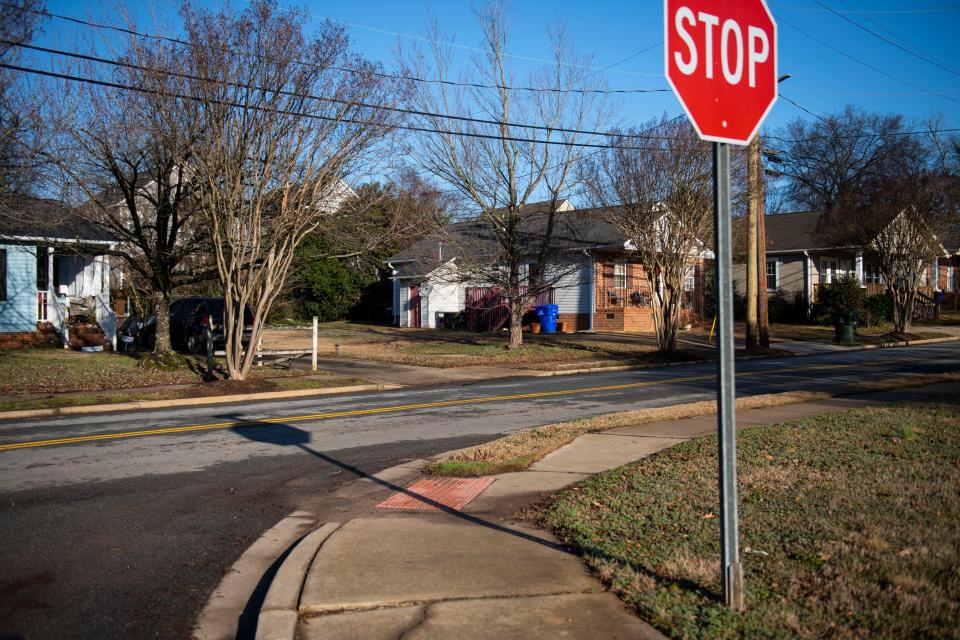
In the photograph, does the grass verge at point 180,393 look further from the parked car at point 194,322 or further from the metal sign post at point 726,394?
the metal sign post at point 726,394

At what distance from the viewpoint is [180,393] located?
1550 centimetres

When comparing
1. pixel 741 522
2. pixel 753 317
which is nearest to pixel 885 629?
pixel 741 522

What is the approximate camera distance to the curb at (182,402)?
1337 cm

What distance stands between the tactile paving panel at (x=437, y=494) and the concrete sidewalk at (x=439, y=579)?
39 mm

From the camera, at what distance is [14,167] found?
15.9 meters

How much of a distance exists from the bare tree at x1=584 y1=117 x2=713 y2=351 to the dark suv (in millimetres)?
11809

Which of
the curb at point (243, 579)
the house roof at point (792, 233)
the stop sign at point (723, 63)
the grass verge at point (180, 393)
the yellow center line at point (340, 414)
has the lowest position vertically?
the curb at point (243, 579)

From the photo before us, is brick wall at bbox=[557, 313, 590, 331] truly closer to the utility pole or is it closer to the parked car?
the utility pole

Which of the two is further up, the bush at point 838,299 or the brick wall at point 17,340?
the bush at point 838,299

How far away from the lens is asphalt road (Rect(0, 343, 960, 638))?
4.93 m

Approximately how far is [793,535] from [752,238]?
2151 cm

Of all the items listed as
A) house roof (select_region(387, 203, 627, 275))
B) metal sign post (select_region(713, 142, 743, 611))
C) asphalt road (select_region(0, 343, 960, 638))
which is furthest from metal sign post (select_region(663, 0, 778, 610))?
house roof (select_region(387, 203, 627, 275))

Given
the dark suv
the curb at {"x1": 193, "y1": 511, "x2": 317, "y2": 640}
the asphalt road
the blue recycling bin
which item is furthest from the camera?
the blue recycling bin

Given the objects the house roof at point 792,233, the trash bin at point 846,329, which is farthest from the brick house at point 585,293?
the house roof at point 792,233
